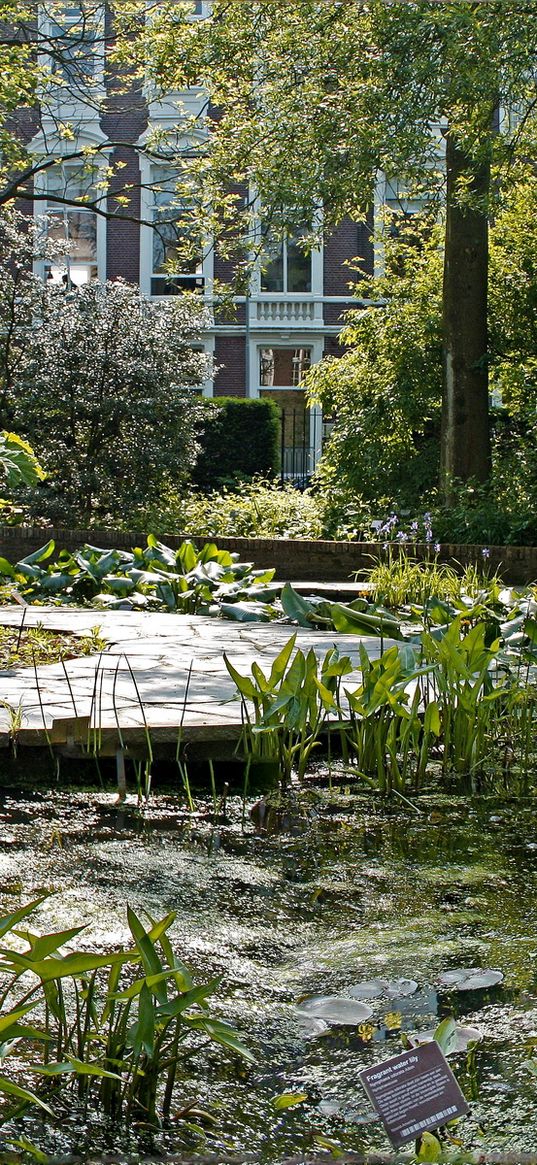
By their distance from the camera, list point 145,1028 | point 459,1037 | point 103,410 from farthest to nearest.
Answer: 1. point 103,410
2. point 459,1037
3. point 145,1028

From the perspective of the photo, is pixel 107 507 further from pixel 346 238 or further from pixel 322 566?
pixel 346 238

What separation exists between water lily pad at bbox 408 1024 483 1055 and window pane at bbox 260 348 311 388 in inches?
1064

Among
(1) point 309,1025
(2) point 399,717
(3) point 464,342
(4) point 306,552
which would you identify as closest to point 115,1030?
(1) point 309,1025

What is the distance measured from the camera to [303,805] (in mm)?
3473

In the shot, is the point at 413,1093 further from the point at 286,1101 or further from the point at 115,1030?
the point at 115,1030

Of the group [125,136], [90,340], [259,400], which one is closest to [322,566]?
[90,340]

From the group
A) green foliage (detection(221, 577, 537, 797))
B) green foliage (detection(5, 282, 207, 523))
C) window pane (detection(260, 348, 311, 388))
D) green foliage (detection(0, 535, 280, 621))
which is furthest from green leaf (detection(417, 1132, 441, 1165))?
window pane (detection(260, 348, 311, 388))

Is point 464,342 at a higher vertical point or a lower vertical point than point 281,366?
lower

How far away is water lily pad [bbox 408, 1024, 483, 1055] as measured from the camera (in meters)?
1.85

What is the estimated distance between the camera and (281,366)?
28.5 m

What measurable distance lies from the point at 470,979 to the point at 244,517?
1023cm

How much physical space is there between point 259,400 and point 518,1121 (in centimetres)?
1988

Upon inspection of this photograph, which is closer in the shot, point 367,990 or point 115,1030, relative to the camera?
point 115,1030

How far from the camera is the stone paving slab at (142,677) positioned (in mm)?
3736
